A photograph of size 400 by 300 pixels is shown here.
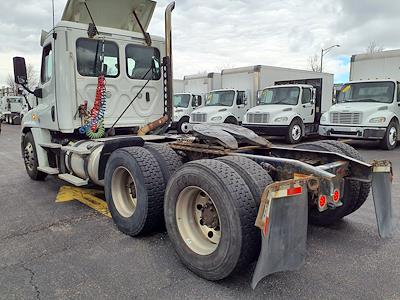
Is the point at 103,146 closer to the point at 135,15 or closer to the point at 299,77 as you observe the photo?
the point at 135,15

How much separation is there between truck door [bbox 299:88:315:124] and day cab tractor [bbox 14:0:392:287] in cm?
925

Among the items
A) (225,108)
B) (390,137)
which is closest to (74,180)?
(390,137)

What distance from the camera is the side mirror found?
5717 millimetres

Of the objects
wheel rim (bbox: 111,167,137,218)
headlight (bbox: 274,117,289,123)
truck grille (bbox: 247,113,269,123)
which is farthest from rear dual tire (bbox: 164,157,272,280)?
truck grille (bbox: 247,113,269,123)

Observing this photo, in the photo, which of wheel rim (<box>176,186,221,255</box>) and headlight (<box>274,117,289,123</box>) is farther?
headlight (<box>274,117,289,123</box>)

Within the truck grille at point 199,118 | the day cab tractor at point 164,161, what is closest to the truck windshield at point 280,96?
the truck grille at point 199,118

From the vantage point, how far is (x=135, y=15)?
6109 mm

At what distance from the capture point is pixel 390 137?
11.4m

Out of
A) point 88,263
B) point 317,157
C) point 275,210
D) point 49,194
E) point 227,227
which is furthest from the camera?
point 49,194

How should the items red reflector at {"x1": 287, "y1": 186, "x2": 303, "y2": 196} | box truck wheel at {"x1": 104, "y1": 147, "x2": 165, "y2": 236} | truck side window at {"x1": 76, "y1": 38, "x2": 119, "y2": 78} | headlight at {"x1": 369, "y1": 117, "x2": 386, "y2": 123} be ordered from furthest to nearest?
headlight at {"x1": 369, "y1": 117, "x2": 386, "y2": 123} < truck side window at {"x1": 76, "y1": 38, "x2": 119, "y2": 78} < box truck wheel at {"x1": 104, "y1": 147, "x2": 165, "y2": 236} < red reflector at {"x1": 287, "y1": 186, "x2": 303, "y2": 196}

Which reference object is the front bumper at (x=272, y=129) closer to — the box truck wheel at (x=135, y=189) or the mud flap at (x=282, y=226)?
the box truck wheel at (x=135, y=189)

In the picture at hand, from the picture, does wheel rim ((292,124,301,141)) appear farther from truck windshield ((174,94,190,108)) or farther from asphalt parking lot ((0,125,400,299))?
asphalt parking lot ((0,125,400,299))

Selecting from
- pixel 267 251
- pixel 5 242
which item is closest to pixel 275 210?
pixel 267 251

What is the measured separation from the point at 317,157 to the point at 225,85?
1503 centimetres
